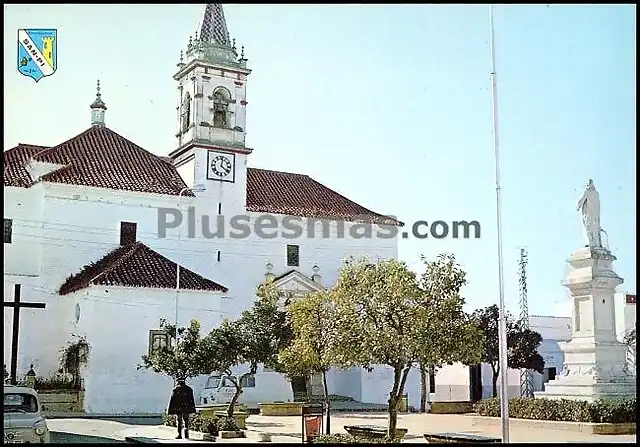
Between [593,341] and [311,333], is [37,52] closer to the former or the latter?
[311,333]

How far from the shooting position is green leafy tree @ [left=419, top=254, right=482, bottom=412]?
42.2 feet

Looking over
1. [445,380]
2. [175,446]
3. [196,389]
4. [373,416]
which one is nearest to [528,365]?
[445,380]

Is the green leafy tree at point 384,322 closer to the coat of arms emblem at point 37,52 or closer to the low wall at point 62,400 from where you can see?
the low wall at point 62,400

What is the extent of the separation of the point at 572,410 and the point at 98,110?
Answer: 35.7 feet

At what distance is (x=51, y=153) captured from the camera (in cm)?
1828

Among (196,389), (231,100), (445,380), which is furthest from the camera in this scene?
(445,380)

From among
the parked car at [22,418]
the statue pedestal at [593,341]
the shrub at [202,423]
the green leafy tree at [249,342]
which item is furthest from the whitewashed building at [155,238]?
the statue pedestal at [593,341]

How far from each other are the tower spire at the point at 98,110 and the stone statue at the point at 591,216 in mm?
9583

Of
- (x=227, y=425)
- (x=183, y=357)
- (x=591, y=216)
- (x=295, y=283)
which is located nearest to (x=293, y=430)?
(x=227, y=425)

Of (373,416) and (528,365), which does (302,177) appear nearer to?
(373,416)

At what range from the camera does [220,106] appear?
63.3 ft

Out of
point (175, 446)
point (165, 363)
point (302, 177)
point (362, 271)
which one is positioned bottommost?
point (175, 446)

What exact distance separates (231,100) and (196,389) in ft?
20.4

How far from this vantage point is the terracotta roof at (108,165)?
18.6m
